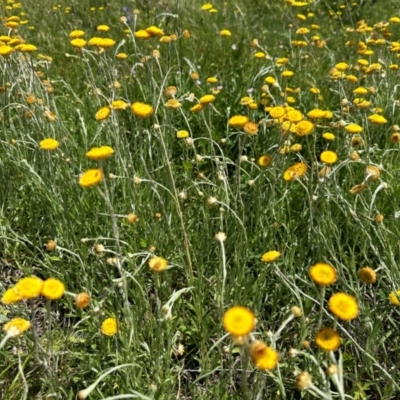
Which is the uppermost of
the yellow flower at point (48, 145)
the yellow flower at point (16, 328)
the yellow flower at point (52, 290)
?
the yellow flower at point (48, 145)

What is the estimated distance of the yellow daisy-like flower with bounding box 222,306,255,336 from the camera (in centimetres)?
101

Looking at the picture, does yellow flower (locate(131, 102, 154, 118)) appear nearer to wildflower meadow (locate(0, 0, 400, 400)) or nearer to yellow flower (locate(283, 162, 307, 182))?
wildflower meadow (locate(0, 0, 400, 400))

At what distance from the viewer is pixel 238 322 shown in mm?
1031

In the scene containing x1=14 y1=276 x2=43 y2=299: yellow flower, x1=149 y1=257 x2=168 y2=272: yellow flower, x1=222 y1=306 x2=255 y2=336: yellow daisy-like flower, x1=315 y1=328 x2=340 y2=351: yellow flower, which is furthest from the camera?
x1=149 y1=257 x2=168 y2=272: yellow flower

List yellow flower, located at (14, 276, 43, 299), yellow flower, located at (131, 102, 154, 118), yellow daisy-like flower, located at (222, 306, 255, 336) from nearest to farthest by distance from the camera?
yellow daisy-like flower, located at (222, 306, 255, 336)
yellow flower, located at (14, 276, 43, 299)
yellow flower, located at (131, 102, 154, 118)

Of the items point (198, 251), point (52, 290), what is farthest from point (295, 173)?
point (52, 290)

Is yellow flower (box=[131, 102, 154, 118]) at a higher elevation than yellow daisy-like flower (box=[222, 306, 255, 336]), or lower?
higher

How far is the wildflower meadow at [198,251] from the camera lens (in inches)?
57.1

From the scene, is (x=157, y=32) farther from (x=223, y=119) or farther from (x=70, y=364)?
(x=70, y=364)

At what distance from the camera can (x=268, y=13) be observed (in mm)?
5320

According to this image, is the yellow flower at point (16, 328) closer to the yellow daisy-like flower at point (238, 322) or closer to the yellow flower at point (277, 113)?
the yellow daisy-like flower at point (238, 322)

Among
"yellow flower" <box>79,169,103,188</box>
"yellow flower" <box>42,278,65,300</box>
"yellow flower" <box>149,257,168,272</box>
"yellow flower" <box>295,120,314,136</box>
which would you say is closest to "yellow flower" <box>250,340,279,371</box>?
"yellow flower" <box>149,257,168,272</box>

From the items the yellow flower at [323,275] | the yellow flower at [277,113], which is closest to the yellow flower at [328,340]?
the yellow flower at [323,275]

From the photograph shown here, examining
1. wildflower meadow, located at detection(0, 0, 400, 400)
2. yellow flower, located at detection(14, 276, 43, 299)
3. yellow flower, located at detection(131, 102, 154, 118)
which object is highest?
yellow flower, located at detection(131, 102, 154, 118)
